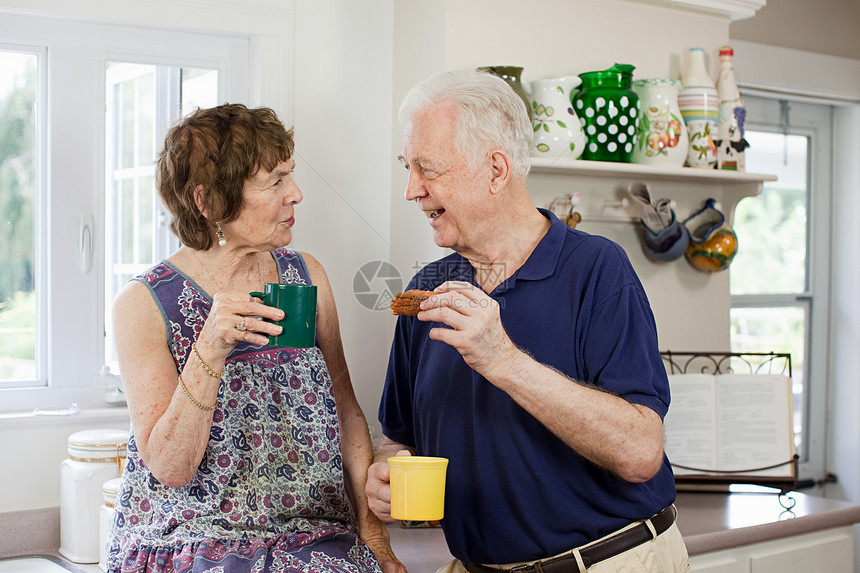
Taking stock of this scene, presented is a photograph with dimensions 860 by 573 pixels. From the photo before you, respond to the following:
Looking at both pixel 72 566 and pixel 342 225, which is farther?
pixel 342 225

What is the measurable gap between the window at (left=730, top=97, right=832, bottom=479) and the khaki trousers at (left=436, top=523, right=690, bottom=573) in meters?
2.08

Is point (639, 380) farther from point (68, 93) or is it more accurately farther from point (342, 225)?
point (68, 93)

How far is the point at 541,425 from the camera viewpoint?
4.30 feet

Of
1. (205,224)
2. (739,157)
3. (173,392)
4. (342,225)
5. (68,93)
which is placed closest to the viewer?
(173,392)

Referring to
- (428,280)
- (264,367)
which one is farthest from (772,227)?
(264,367)

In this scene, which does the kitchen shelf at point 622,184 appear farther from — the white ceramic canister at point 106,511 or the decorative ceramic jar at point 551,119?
the white ceramic canister at point 106,511

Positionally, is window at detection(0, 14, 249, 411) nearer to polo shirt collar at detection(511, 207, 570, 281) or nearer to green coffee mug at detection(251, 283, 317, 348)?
green coffee mug at detection(251, 283, 317, 348)

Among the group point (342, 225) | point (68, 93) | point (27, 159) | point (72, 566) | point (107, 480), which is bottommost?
point (72, 566)

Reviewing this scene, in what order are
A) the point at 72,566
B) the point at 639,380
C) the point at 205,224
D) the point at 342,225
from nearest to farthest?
the point at 639,380
the point at 205,224
the point at 72,566
the point at 342,225

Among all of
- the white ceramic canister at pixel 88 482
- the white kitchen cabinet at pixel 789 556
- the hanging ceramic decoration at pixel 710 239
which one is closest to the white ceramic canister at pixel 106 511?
the white ceramic canister at pixel 88 482

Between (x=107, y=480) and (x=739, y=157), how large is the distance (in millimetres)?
1911

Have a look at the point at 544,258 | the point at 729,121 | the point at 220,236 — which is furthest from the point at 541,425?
the point at 729,121

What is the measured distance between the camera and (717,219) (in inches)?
95.2

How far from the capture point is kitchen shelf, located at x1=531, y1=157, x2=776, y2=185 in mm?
1999
